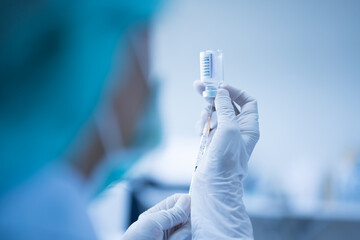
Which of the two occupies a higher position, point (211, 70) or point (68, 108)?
point (211, 70)

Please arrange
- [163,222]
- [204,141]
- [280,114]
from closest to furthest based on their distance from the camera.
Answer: [163,222]
[204,141]
[280,114]

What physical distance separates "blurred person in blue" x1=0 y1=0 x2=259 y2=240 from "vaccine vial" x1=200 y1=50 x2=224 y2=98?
1.12 meters

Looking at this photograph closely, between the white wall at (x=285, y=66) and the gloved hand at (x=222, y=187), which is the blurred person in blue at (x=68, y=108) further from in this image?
the gloved hand at (x=222, y=187)

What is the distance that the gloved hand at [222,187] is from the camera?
2.74ft

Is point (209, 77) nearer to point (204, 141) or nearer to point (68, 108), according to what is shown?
point (204, 141)

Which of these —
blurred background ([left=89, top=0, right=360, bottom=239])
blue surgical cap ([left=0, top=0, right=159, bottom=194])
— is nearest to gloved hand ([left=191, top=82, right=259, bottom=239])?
blurred background ([left=89, top=0, right=360, bottom=239])

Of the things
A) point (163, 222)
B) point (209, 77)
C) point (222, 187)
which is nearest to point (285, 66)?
point (209, 77)

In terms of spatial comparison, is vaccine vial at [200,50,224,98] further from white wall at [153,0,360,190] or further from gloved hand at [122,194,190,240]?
white wall at [153,0,360,190]

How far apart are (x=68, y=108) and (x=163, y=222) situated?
1.45 m

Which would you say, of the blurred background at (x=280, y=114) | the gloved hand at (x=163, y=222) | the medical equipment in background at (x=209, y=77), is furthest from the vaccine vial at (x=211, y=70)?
the blurred background at (x=280, y=114)

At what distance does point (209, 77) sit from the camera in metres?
0.92

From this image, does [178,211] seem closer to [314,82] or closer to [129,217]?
[129,217]

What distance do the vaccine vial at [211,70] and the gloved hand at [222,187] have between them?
65 mm

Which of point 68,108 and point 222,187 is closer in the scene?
point 222,187
